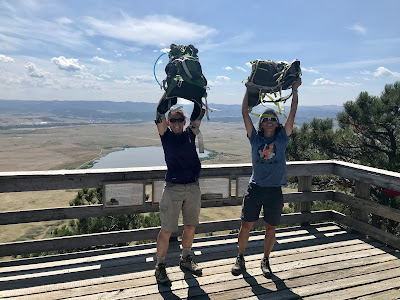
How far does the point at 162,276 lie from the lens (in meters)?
3.06

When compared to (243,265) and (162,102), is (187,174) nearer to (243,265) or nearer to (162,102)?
(162,102)

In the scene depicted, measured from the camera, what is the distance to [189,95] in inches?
120

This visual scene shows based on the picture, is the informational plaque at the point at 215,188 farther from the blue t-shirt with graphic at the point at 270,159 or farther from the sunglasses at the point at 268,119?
the sunglasses at the point at 268,119

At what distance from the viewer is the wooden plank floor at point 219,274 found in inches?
114

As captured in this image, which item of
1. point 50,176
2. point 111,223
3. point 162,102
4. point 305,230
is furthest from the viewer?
point 111,223

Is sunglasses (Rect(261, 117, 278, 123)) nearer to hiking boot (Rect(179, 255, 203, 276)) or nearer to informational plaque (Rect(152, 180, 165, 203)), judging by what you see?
informational plaque (Rect(152, 180, 165, 203))

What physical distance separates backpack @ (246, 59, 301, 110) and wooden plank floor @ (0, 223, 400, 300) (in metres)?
1.84

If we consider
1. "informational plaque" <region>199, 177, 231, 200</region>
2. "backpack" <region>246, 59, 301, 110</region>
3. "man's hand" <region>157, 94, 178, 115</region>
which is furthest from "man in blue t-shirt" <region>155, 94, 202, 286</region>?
"informational plaque" <region>199, 177, 231, 200</region>

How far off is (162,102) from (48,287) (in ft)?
6.82

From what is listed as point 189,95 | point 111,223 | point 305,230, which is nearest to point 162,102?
point 189,95

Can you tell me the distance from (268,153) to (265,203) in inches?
20.6

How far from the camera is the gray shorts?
3219mm

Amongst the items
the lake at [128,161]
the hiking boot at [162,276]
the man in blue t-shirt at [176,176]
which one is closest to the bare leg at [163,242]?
the man in blue t-shirt at [176,176]

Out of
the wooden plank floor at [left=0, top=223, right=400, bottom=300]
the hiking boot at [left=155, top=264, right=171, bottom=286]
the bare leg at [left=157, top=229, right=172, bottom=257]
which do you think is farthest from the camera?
the bare leg at [left=157, top=229, right=172, bottom=257]
